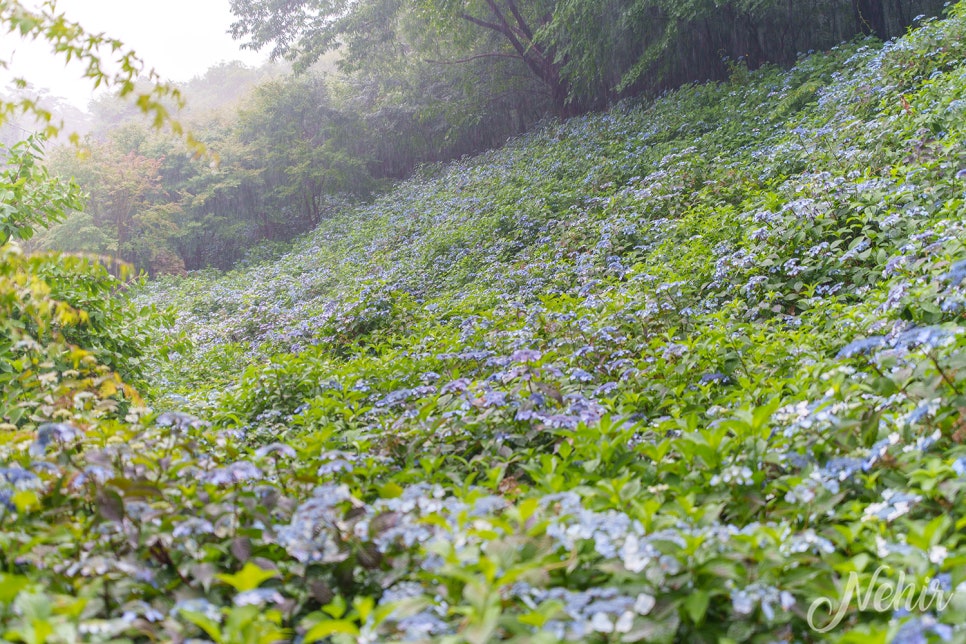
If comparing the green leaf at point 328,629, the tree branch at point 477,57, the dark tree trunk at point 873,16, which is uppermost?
the tree branch at point 477,57

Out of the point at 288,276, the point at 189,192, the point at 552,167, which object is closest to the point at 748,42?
the point at 552,167

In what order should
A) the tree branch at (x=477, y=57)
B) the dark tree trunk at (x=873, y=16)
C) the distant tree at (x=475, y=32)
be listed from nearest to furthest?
the dark tree trunk at (x=873, y=16) → the distant tree at (x=475, y=32) → the tree branch at (x=477, y=57)

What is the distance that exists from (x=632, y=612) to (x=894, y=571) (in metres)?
0.64

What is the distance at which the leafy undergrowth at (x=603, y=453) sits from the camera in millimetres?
1441

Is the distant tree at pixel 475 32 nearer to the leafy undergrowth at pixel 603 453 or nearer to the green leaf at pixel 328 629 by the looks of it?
the leafy undergrowth at pixel 603 453

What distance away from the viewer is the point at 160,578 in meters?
1.65

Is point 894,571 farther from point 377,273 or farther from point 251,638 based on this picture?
point 377,273

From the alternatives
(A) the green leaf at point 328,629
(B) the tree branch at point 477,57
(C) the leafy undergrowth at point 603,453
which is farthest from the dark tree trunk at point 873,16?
(A) the green leaf at point 328,629

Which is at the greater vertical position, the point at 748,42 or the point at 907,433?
the point at 748,42

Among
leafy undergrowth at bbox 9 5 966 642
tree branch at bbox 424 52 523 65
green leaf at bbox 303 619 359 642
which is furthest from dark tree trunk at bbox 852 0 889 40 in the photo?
green leaf at bbox 303 619 359 642

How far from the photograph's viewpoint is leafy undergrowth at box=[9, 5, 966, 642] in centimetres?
144

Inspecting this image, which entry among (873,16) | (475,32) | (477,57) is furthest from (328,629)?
(475,32)

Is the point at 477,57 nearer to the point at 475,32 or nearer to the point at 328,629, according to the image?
the point at 475,32

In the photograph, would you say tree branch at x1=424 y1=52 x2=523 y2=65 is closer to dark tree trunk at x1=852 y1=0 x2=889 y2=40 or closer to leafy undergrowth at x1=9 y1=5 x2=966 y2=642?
dark tree trunk at x1=852 y1=0 x2=889 y2=40
